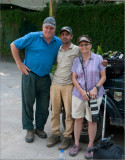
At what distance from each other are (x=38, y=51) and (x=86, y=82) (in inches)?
37.3

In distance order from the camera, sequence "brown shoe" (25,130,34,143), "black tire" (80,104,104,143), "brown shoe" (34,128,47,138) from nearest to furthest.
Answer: "black tire" (80,104,104,143) < "brown shoe" (25,130,34,143) < "brown shoe" (34,128,47,138)

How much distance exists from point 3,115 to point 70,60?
2.58 metres

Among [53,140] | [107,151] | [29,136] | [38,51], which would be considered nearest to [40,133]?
[29,136]

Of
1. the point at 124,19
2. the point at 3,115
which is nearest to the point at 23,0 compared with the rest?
the point at 124,19

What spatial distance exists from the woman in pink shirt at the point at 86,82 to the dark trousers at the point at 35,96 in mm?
650

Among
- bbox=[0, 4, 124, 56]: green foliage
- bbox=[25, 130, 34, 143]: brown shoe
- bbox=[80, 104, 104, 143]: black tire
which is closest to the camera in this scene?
bbox=[80, 104, 104, 143]: black tire

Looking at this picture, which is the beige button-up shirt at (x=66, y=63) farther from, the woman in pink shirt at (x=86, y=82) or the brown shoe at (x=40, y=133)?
the brown shoe at (x=40, y=133)

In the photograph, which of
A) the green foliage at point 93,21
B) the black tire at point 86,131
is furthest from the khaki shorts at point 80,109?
the green foliage at point 93,21

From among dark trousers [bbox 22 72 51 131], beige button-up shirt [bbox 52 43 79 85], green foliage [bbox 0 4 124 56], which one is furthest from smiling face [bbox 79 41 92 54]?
green foliage [bbox 0 4 124 56]

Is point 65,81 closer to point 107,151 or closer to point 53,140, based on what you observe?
point 53,140

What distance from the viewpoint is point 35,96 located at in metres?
3.93

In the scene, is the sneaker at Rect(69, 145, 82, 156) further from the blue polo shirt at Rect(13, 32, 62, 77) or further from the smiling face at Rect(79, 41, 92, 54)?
the smiling face at Rect(79, 41, 92, 54)

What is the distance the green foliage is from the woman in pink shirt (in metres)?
6.57

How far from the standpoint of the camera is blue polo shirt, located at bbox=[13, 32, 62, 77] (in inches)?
139
